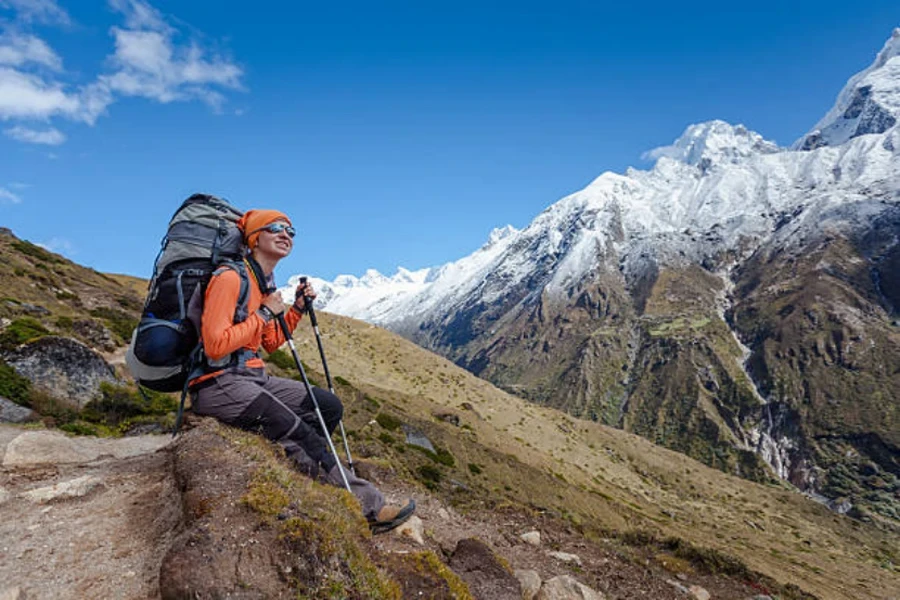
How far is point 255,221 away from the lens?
20.8 ft

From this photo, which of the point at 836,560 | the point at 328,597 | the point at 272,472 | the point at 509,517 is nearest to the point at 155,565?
the point at 272,472

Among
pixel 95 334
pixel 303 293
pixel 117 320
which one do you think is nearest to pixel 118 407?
pixel 95 334

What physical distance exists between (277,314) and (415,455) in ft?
60.5

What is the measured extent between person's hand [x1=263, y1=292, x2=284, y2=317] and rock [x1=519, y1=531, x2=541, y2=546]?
27.9 ft

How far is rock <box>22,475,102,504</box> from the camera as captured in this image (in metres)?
6.40

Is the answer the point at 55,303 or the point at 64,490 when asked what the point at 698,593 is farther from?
the point at 55,303

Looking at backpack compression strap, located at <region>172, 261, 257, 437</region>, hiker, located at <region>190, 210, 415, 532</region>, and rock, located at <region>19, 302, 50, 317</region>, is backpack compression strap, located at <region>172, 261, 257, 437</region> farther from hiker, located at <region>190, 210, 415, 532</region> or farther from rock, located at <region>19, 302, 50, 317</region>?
rock, located at <region>19, 302, 50, 317</region>

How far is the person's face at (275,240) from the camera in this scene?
20.6ft

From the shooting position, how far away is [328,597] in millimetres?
3883

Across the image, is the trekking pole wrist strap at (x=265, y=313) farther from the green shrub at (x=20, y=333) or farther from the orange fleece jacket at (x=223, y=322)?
the green shrub at (x=20, y=333)

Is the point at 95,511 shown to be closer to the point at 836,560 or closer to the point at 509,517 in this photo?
the point at 509,517

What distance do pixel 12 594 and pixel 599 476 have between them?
57235 millimetres

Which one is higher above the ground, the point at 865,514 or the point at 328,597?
the point at 328,597

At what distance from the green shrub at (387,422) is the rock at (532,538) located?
16365 millimetres
